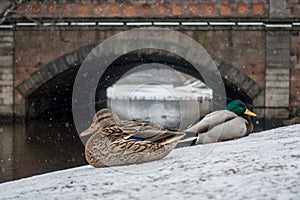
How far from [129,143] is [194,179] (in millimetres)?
884

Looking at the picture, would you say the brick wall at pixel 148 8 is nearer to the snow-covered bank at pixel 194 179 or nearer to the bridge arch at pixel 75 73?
the bridge arch at pixel 75 73

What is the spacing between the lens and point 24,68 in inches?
696

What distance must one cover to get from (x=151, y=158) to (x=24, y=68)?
46.2ft

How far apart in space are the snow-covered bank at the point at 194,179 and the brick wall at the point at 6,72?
1384 cm

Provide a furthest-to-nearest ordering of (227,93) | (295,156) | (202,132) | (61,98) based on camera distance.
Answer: (61,98), (227,93), (202,132), (295,156)

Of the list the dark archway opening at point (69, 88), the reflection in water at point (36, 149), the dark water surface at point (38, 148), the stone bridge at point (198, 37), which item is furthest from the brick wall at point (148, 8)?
the reflection in water at point (36, 149)

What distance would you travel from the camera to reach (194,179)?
332 cm

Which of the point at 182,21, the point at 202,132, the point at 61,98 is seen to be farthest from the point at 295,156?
the point at 61,98

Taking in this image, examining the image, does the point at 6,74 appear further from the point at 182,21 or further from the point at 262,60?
the point at 262,60

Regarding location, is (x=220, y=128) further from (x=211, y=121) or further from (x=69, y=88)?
(x=69, y=88)

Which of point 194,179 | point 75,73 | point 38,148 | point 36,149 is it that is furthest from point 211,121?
point 75,73

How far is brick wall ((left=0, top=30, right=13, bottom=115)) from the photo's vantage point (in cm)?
1759

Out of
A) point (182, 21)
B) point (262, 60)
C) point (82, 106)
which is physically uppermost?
point (182, 21)

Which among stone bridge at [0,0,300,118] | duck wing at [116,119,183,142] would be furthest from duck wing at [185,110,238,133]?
stone bridge at [0,0,300,118]
